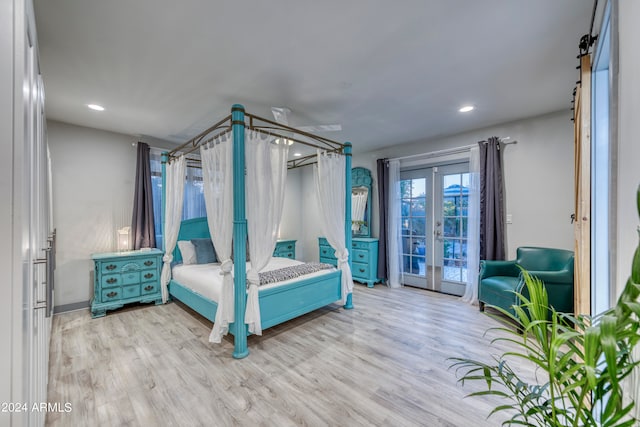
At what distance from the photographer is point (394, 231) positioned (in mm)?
4664

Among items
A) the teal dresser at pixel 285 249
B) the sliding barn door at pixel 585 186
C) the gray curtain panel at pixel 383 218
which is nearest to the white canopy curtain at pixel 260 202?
the sliding barn door at pixel 585 186

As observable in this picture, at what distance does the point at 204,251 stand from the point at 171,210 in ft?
2.39

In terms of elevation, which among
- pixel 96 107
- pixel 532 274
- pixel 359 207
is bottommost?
pixel 532 274

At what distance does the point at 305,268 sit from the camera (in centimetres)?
323

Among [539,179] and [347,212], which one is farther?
[347,212]

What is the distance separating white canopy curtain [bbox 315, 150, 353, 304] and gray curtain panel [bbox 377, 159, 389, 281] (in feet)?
4.72

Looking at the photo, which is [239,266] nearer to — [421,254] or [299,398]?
[299,398]

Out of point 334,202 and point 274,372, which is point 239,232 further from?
point 334,202

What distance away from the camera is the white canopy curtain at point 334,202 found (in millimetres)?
3266

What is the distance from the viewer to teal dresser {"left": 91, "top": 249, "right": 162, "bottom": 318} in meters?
3.31

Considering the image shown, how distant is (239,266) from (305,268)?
100cm

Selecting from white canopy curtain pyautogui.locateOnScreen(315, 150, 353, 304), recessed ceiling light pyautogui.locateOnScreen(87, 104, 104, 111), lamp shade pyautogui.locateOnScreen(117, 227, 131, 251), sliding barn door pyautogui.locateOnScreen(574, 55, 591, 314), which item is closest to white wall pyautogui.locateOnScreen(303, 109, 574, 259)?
sliding barn door pyautogui.locateOnScreen(574, 55, 591, 314)

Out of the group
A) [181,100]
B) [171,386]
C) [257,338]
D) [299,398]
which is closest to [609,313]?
[299,398]

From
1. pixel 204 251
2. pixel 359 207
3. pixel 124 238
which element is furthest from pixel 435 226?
pixel 124 238
